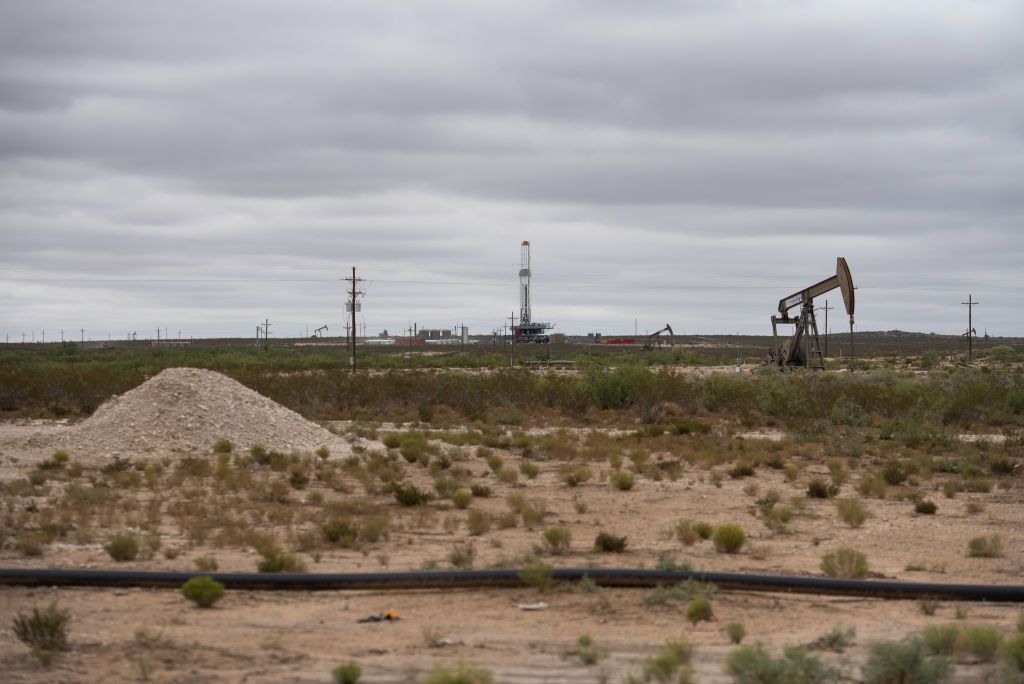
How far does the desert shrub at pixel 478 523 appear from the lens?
54.0 ft

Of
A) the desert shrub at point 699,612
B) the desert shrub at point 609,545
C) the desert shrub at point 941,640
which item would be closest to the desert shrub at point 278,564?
the desert shrub at point 609,545

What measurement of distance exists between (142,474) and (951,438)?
20.4 meters

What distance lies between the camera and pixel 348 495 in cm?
2083

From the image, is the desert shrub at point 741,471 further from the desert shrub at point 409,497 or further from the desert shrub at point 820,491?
the desert shrub at point 409,497

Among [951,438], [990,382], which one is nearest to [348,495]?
[951,438]

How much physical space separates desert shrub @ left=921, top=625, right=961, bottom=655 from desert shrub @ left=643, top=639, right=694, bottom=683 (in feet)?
6.55

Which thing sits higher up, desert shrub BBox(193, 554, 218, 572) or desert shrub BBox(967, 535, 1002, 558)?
desert shrub BBox(193, 554, 218, 572)

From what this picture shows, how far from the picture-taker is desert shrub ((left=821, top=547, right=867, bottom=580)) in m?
12.9

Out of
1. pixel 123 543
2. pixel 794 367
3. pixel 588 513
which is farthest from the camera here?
pixel 794 367

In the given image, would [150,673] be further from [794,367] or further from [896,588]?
[794,367]

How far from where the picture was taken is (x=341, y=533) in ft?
50.8

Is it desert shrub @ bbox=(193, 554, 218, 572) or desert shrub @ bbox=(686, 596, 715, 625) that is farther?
desert shrub @ bbox=(193, 554, 218, 572)

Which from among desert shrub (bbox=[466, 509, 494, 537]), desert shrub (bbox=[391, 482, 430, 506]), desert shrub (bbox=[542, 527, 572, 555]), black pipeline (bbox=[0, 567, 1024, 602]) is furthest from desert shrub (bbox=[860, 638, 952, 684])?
desert shrub (bbox=[391, 482, 430, 506])

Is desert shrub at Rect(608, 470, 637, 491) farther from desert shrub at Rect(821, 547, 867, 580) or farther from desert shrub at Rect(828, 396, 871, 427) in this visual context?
desert shrub at Rect(828, 396, 871, 427)
